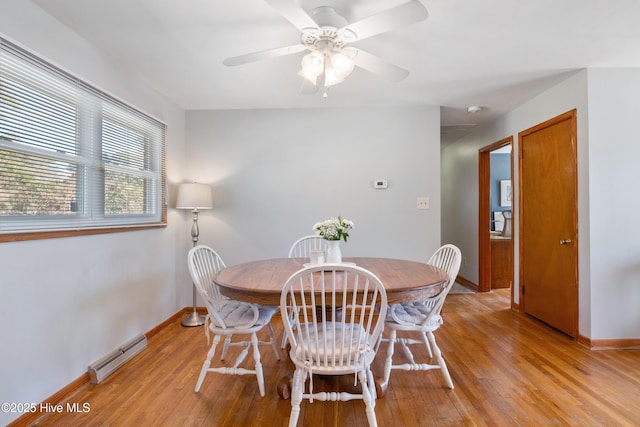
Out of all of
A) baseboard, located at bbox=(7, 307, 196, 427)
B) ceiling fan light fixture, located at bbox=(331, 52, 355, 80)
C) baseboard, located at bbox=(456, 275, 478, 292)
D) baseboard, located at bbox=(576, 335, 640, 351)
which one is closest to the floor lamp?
baseboard, located at bbox=(7, 307, 196, 427)

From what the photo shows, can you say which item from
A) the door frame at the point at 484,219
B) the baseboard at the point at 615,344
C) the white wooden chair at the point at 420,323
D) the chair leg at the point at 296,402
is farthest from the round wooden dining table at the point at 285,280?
the door frame at the point at 484,219

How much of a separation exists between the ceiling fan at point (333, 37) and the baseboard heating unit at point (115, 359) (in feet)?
6.99

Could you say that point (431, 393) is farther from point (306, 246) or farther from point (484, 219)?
point (484, 219)

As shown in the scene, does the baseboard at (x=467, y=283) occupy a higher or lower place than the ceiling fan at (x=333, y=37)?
lower

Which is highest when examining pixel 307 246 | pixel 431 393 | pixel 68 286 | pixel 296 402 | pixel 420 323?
pixel 307 246

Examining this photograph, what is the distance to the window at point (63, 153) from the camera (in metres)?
1.58

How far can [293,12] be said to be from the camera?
1.43 metres

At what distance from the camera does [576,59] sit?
7.73ft

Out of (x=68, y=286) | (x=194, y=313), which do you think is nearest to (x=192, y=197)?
(x=194, y=313)

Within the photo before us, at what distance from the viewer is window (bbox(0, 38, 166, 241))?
1582 millimetres

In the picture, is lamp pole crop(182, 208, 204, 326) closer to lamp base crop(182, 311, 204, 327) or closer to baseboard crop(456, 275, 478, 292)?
lamp base crop(182, 311, 204, 327)

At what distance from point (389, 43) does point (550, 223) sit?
229 centimetres

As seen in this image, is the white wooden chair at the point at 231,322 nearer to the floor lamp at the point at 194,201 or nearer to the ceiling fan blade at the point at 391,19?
the floor lamp at the point at 194,201

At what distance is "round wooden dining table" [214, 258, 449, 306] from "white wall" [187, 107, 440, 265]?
1133 millimetres
